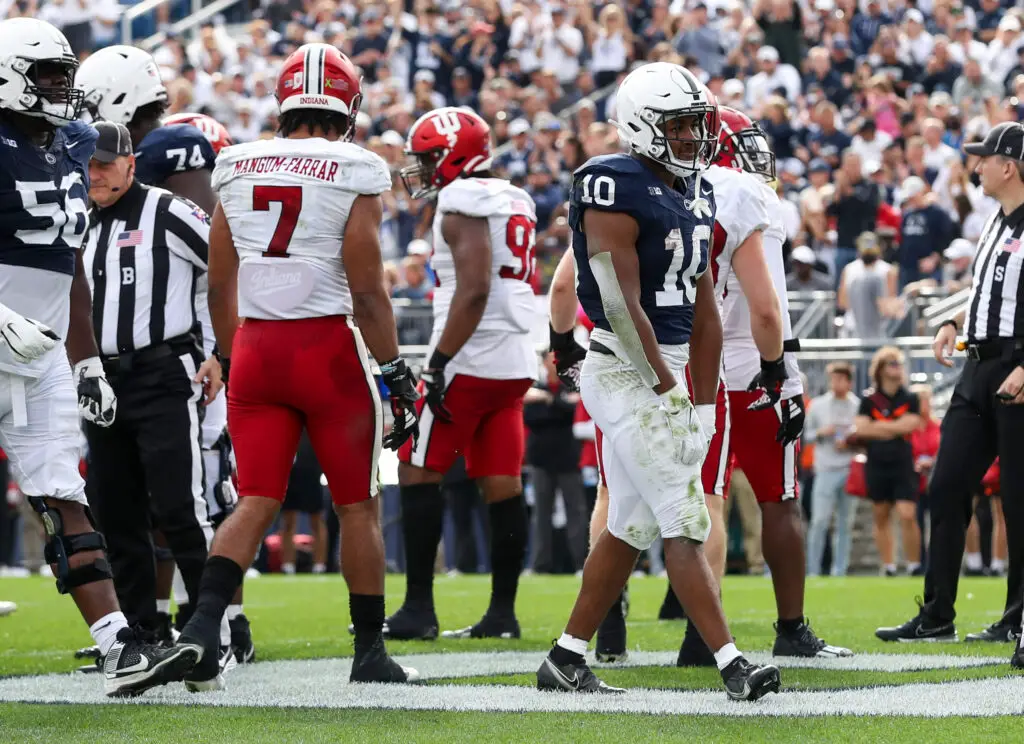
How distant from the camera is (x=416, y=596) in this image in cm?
731

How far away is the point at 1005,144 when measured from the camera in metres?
6.96

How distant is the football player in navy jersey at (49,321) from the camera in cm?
499

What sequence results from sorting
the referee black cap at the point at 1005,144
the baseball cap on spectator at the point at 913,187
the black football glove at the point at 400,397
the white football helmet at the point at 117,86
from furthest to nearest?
the baseball cap on spectator at the point at 913,187
the referee black cap at the point at 1005,144
the white football helmet at the point at 117,86
the black football glove at the point at 400,397

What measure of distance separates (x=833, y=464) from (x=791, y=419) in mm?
7492

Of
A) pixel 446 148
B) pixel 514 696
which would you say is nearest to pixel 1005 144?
pixel 446 148

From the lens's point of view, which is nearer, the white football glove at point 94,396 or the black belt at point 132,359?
the white football glove at point 94,396

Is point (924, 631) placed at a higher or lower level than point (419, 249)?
lower

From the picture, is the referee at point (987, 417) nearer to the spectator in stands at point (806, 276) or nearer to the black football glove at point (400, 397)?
the black football glove at point (400, 397)

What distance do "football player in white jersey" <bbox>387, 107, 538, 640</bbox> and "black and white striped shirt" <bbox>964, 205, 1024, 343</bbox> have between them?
1933 mm

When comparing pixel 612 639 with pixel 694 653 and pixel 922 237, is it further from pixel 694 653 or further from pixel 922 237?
pixel 922 237

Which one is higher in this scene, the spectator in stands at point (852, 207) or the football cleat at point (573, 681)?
the spectator in stands at point (852, 207)

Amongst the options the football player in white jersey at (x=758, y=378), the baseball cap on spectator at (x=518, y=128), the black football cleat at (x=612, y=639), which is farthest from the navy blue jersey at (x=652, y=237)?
the baseball cap on spectator at (x=518, y=128)

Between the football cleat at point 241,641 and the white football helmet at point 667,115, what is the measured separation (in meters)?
2.51

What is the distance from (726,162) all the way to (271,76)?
48.9ft
